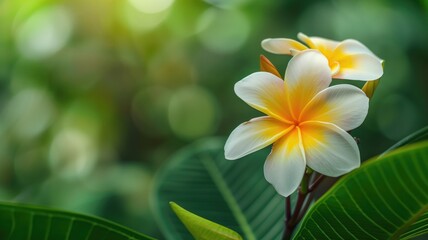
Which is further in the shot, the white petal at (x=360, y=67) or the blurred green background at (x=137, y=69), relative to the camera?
the blurred green background at (x=137, y=69)

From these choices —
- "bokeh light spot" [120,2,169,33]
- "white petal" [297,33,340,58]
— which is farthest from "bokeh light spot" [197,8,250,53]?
"white petal" [297,33,340,58]

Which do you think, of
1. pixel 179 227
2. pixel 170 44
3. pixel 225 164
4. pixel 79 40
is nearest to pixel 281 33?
pixel 170 44

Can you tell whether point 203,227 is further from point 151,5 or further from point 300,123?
point 151,5

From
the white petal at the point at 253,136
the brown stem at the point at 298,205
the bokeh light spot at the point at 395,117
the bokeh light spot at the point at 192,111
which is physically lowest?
the bokeh light spot at the point at 395,117

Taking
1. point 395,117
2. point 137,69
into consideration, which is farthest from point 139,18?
point 395,117

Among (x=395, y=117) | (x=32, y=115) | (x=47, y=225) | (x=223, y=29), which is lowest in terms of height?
(x=395, y=117)

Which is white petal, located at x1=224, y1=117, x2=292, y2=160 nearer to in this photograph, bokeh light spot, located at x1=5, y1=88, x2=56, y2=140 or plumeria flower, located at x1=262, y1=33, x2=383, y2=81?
plumeria flower, located at x1=262, y1=33, x2=383, y2=81

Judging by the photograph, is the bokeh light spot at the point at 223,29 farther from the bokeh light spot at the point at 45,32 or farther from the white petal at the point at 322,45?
the white petal at the point at 322,45

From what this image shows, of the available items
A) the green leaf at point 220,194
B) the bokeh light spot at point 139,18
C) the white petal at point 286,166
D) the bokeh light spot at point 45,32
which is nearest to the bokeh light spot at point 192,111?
the bokeh light spot at point 139,18
